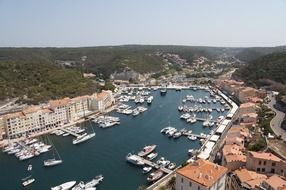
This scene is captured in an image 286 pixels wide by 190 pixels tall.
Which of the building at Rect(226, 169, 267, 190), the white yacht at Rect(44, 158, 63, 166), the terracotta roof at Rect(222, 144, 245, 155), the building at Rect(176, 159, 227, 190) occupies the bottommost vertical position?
the white yacht at Rect(44, 158, 63, 166)

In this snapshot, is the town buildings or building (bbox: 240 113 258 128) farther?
the town buildings

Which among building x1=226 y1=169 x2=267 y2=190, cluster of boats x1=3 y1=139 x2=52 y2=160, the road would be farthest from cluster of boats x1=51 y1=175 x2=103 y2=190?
the road

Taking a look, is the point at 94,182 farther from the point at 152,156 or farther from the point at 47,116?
the point at 47,116

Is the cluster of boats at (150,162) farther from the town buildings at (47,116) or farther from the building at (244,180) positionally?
the town buildings at (47,116)

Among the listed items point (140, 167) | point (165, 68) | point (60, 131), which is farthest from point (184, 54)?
point (140, 167)

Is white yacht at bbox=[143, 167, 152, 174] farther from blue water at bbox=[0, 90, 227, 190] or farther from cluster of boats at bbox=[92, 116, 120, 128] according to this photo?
cluster of boats at bbox=[92, 116, 120, 128]

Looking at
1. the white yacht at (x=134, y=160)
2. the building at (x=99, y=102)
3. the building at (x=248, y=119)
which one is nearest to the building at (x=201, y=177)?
the white yacht at (x=134, y=160)
